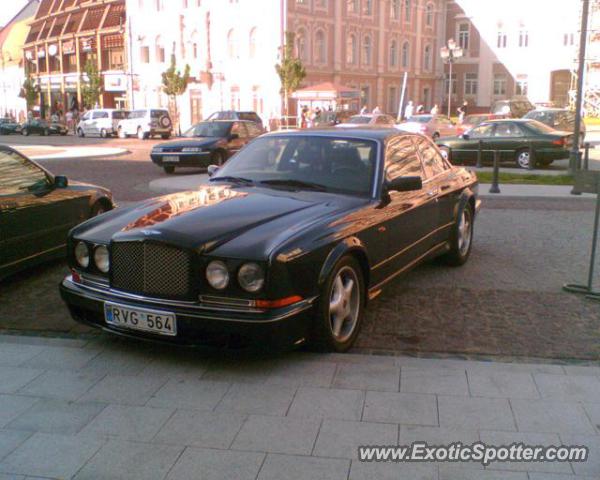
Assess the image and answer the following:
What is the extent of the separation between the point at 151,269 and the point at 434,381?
1.94m

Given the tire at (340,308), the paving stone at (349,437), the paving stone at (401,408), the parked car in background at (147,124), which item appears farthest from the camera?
the parked car in background at (147,124)

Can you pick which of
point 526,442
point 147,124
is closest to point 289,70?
point 147,124

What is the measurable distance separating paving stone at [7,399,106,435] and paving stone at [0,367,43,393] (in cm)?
34

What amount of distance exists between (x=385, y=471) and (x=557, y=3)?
60606 mm

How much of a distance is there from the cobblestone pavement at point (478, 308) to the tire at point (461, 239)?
110mm

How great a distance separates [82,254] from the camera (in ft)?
16.1

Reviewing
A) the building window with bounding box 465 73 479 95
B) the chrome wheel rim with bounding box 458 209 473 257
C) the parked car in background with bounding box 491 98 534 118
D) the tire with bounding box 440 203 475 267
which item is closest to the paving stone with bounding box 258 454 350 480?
the tire with bounding box 440 203 475 267

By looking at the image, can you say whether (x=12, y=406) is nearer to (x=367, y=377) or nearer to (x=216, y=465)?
(x=216, y=465)

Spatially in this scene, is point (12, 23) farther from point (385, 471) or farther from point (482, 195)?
point (385, 471)

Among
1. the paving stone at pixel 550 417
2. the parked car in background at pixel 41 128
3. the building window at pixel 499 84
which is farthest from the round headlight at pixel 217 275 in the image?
the building window at pixel 499 84

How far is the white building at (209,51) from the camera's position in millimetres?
46062

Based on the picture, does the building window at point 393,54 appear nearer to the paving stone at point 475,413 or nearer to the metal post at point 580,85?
the metal post at point 580,85

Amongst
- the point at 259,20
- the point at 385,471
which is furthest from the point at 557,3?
the point at 385,471

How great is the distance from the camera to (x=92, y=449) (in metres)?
3.47
